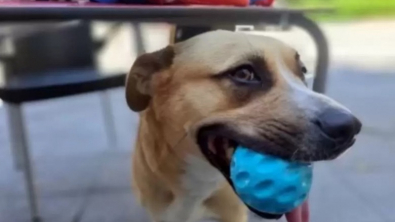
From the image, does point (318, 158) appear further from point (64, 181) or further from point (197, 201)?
point (64, 181)

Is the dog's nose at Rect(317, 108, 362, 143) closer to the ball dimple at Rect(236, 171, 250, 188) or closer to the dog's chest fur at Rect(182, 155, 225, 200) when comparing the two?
the ball dimple at Rect(236, 171, 250, 188)

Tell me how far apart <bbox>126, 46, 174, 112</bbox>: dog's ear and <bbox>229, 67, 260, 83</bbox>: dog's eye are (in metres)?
0.22

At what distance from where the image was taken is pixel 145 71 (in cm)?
176

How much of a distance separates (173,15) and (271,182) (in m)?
0.41

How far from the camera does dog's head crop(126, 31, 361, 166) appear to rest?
1.42 m

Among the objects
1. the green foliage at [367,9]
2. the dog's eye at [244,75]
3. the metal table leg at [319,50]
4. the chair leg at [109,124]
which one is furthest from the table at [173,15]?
the green foliage at [367,9]

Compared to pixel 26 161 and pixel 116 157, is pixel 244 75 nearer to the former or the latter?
pixel 26 161

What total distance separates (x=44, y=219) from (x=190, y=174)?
37.7 inches

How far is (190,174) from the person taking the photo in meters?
1.84

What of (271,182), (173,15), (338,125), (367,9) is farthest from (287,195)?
(367,9)

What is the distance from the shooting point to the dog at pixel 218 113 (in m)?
1.43

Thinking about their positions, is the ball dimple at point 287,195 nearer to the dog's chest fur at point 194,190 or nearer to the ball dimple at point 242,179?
the ball dimple at point 242,179

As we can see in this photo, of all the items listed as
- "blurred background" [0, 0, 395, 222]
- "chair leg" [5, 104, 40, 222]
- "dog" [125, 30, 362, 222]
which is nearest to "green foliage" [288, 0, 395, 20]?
"blurred background" [0, 0, 395, 222]

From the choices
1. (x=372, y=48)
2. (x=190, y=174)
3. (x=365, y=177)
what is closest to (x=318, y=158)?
(x=190, y=174)
